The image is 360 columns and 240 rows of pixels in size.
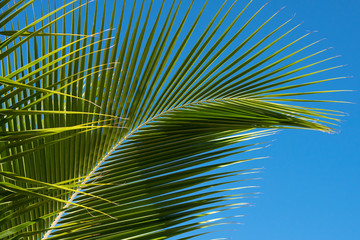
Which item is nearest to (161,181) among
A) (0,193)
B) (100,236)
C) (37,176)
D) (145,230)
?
(145,230)

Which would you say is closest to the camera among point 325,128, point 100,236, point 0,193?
point 0,193

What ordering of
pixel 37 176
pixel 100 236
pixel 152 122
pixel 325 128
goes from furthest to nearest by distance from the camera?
pixel 152 122 → pixel 325 128 → pixel 37 176 → pixel 100 236

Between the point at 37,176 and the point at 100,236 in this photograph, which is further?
the point at 37,176

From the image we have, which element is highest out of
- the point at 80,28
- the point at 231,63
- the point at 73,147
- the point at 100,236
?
the point at 80,28

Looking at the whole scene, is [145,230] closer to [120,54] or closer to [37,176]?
[37,176]

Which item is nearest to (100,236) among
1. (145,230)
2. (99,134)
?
(145,230)

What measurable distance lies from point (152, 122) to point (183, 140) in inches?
8.6

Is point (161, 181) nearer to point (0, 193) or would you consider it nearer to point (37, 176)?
point (37, 176)

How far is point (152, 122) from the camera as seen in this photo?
216 centimetres

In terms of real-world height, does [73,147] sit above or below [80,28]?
below

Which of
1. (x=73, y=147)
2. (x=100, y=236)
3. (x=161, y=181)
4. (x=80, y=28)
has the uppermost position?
(x=80, y=28)

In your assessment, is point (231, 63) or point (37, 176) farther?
point (231, 63)

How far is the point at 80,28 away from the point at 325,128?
1.18 m

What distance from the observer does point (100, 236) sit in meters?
1.72
